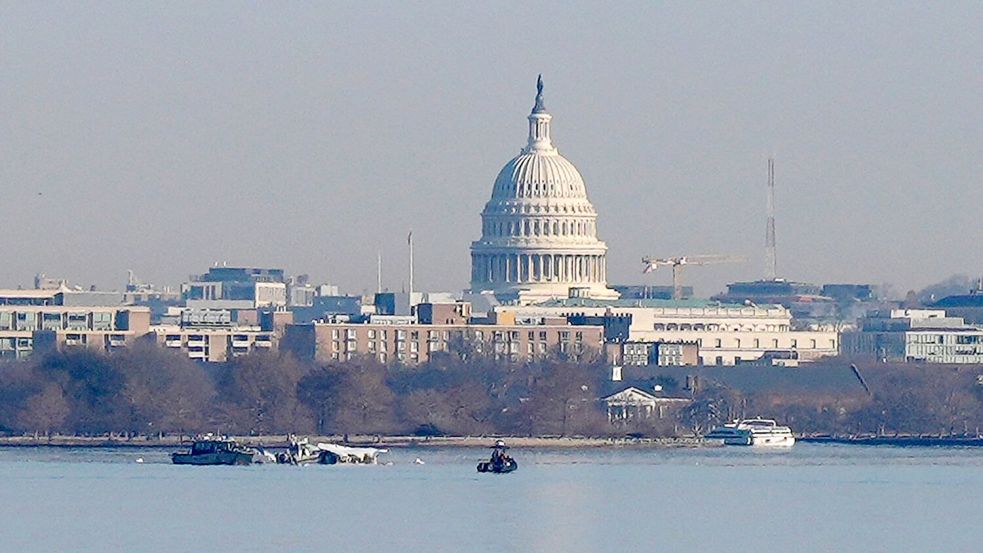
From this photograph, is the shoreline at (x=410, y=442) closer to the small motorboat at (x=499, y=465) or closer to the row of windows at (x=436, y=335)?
the small motorboat at (x=499, y=465)

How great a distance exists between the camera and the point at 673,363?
198000mm

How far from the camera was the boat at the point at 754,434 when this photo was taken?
528 ft

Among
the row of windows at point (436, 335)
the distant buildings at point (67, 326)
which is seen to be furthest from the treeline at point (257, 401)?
the row of windows at point (436, 335)

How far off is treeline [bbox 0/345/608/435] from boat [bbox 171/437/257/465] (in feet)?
76.4

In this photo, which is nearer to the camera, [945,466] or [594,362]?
[945,466]

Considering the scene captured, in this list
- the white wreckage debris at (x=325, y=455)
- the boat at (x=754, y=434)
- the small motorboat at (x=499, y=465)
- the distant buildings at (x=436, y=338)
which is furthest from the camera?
the distant buildings at (x=436, y=338)

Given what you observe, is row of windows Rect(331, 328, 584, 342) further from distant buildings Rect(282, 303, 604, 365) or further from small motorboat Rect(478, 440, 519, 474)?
small motorboat Rect(478, 440, 519, 474)

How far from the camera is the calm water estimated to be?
3553 inches

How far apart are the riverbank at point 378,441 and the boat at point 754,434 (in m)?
1.44

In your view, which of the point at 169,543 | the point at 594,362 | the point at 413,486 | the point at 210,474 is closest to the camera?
the point at 169,543

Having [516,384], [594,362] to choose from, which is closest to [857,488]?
[516,384]

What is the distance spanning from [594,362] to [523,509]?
8564 centimetres

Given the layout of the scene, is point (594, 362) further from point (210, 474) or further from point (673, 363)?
point (210, 474)

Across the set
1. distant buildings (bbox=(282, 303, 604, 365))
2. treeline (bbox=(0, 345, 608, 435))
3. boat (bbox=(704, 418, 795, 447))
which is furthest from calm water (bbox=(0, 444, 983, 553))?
distant buildings (bbox=(282, 303, 604, 365))
